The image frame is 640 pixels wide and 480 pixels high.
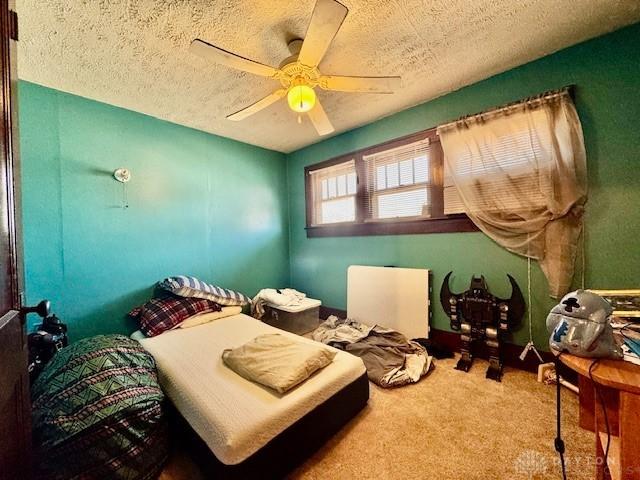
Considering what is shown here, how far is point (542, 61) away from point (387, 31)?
131cm

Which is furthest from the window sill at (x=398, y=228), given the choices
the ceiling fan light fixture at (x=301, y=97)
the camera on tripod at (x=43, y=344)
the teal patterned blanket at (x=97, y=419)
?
the camera on tripod at (x=43, y=344)

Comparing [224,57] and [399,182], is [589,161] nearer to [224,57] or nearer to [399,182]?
[399,182]

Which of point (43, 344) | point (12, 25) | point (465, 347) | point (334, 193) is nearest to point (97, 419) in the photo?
point (43, 344)

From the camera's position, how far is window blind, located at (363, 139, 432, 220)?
2629 mm

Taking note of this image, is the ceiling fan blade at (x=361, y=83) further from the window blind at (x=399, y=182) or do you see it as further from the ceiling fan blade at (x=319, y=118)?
the window blind at (x=399, y=182)

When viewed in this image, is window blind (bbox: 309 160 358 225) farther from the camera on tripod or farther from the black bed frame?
the camera on tripod

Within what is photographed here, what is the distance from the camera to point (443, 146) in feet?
7.84

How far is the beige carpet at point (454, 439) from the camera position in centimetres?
123

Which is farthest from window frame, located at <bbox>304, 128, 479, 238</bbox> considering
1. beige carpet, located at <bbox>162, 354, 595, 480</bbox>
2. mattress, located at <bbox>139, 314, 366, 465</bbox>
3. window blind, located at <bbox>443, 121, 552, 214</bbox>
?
mattress, located at <bbox>139, 314, 366, 465</bbox>

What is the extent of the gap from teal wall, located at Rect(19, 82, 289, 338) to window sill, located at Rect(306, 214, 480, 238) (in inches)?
38.8

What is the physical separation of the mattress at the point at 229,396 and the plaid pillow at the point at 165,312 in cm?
31

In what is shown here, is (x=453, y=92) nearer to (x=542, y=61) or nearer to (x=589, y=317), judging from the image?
(x=542, y=61)

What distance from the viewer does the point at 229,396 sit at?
132cm

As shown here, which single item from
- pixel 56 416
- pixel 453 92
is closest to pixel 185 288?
pixel 56 416
